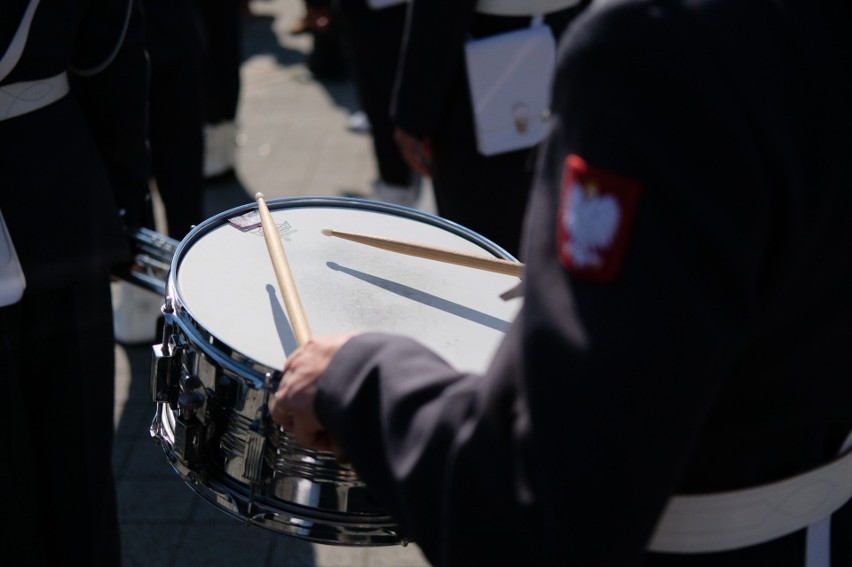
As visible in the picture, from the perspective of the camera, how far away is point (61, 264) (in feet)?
6.43

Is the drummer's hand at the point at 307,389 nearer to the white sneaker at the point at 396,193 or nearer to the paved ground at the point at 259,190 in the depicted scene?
the paved ground at the point at 259,190

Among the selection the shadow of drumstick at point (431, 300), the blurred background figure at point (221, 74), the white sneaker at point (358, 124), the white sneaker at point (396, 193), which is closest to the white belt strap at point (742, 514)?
the shadow of drumstick at point (431, 300)

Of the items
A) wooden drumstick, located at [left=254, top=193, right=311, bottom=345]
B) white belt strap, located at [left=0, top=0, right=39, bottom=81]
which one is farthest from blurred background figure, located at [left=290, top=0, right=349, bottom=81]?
wooden drumstick, located at [left=254, top=193, right=311, bottom=345]

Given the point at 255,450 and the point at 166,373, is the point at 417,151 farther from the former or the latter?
the point at 255,450

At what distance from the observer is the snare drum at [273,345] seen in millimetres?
1411

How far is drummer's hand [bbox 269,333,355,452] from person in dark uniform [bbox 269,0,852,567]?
164mm

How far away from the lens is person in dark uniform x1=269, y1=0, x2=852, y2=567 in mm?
818

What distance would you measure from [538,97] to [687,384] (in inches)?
77.7

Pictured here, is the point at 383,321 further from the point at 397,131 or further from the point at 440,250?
the point at 397,131

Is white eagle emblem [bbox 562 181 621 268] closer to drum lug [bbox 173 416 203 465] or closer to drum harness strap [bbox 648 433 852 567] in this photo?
drum harness strap [bbox 648 433 852 567]

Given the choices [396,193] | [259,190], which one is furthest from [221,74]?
[396,193]

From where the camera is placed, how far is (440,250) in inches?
64.0

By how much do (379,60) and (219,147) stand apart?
1.32 m

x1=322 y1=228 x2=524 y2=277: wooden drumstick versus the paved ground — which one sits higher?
x1=322 y1=228 x2=524 y2=277: wooden drumstick
